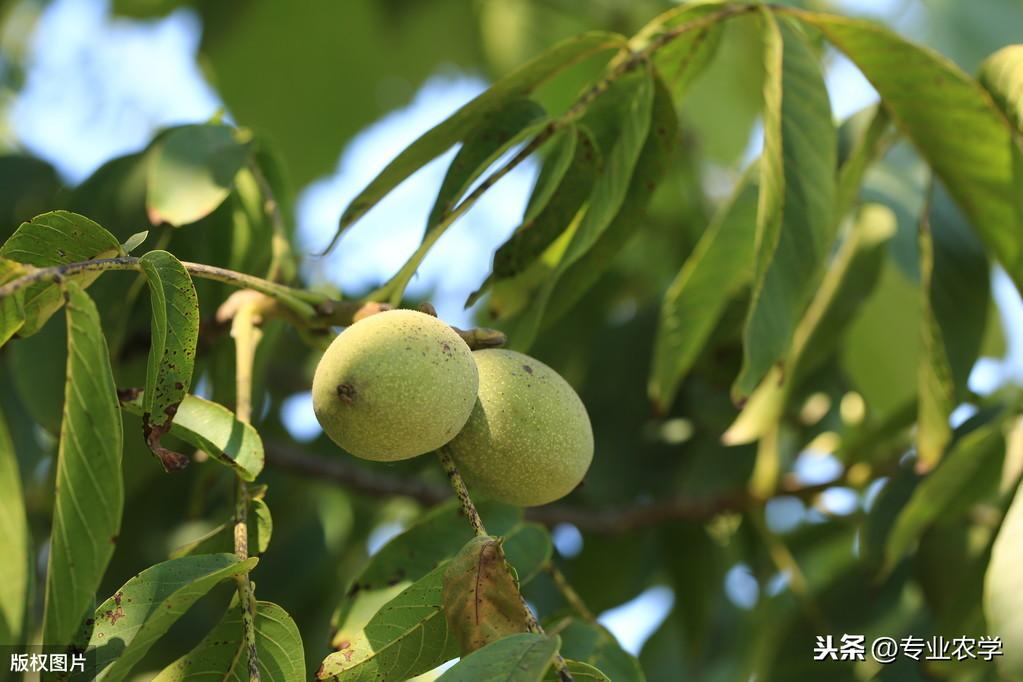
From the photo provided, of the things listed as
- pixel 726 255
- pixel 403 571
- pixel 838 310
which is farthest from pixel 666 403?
pixel 403 571

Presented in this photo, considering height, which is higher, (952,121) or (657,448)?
(952,121)

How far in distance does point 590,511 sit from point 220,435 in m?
1.12

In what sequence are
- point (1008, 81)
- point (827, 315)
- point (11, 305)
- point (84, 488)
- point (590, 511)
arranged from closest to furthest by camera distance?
point (84, 488) < point (11, 305) < point (1008, 81) < point (827, 315) < point (590, 511)

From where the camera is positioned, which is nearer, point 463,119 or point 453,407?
point 453,407

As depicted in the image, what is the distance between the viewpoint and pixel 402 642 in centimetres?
98

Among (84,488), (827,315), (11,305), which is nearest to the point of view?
(84,488)

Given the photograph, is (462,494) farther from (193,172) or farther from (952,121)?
(952,121)

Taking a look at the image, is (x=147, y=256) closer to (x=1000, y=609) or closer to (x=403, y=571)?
(x=403, y=571)

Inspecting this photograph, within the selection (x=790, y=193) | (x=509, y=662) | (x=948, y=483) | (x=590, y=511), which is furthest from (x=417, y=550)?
(x=590, y=511)

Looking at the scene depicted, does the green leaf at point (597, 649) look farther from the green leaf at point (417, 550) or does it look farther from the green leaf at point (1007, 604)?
the green leaf at point (1007, 604)

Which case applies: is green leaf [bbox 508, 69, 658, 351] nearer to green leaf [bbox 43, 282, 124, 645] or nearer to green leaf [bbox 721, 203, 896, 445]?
green leaf [bbox 721, 203, 896, 445]

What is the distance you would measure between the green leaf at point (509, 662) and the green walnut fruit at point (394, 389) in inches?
7.8

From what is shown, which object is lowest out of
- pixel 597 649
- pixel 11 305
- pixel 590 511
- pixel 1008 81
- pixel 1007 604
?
pixel 590 511

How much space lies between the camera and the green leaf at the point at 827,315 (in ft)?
5.30
